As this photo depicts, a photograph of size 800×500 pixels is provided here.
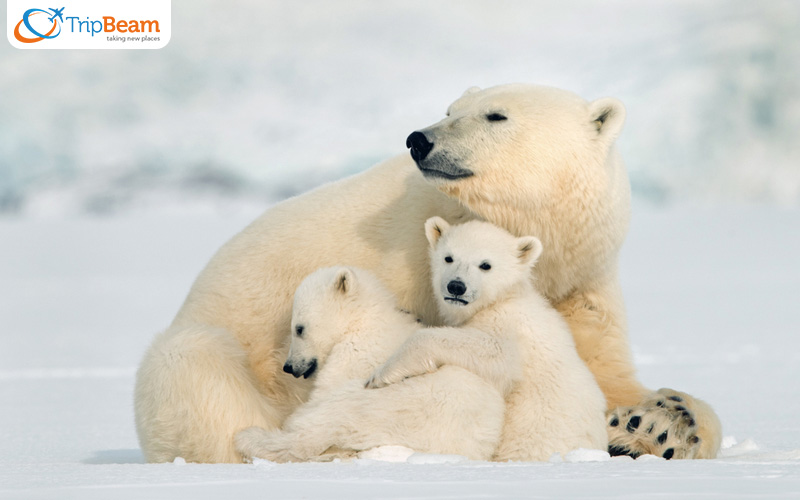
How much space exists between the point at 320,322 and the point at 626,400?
135cm

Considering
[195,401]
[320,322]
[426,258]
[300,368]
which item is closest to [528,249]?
[426,258]

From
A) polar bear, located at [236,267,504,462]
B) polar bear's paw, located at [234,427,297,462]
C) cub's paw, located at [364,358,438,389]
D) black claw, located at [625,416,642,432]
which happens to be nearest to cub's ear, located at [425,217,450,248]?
polar bear, located at [236,267,504,462]

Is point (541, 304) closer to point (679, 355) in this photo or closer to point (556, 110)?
point (556, 110)

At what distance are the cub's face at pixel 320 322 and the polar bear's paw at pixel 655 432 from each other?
3.79 feet

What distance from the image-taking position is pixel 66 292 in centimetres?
1769

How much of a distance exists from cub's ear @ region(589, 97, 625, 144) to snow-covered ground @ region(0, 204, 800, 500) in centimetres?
129

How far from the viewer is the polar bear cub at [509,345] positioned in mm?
3400

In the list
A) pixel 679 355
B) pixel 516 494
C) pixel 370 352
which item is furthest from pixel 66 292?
pixel 516 494

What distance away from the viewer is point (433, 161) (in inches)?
147

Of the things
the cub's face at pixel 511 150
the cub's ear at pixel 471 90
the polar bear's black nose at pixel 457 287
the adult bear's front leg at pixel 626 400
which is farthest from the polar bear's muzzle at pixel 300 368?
the cub's ear at pixel 471 90

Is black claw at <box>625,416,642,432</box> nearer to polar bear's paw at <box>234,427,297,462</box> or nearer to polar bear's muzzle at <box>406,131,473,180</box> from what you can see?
polar bear's muzzle at <box>406,131,473,180</box>

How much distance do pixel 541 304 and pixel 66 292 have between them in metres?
15.4

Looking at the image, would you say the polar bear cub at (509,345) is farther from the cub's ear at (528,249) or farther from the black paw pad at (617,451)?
the black paw pad at (617,451)

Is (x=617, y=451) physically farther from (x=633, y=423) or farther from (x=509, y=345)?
(x=509, y=345)
